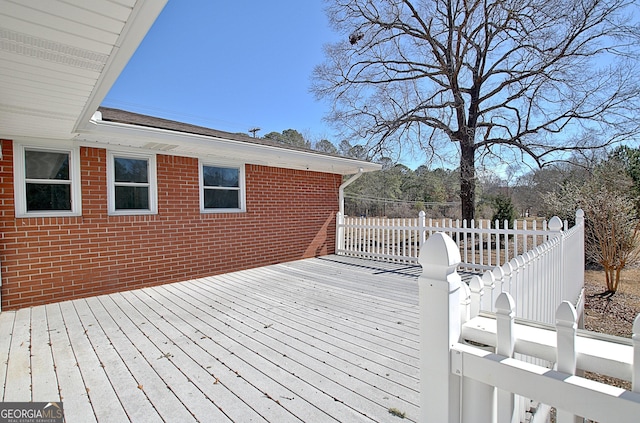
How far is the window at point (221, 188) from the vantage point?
6289mm

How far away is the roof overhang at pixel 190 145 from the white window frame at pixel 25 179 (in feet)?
0.91

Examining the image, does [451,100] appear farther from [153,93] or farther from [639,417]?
[153,93]

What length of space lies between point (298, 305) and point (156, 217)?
3233mm

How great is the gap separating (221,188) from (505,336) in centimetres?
620

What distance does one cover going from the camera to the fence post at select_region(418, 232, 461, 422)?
114 cm

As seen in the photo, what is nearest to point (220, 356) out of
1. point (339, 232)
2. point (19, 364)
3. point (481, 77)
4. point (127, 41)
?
point (19, 364)

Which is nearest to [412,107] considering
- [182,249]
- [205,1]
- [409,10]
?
[409,10]

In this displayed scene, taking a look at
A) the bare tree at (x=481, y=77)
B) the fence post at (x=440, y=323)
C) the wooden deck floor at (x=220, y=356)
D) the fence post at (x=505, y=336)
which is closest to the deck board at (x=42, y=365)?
the wooden deck floor at (x=220, y=356)

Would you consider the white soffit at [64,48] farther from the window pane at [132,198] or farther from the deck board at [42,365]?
the deck board at [42,365]

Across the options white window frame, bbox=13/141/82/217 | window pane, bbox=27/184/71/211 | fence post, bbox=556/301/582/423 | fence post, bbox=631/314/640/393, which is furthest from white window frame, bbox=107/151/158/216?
fence post, bbox=631/314/640/393

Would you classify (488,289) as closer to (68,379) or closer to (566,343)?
(566,343)

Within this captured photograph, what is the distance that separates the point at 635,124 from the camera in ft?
31.9

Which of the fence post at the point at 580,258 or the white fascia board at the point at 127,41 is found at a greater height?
the white fascia board at the point at 127,41

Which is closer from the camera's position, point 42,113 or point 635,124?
point 42,113
